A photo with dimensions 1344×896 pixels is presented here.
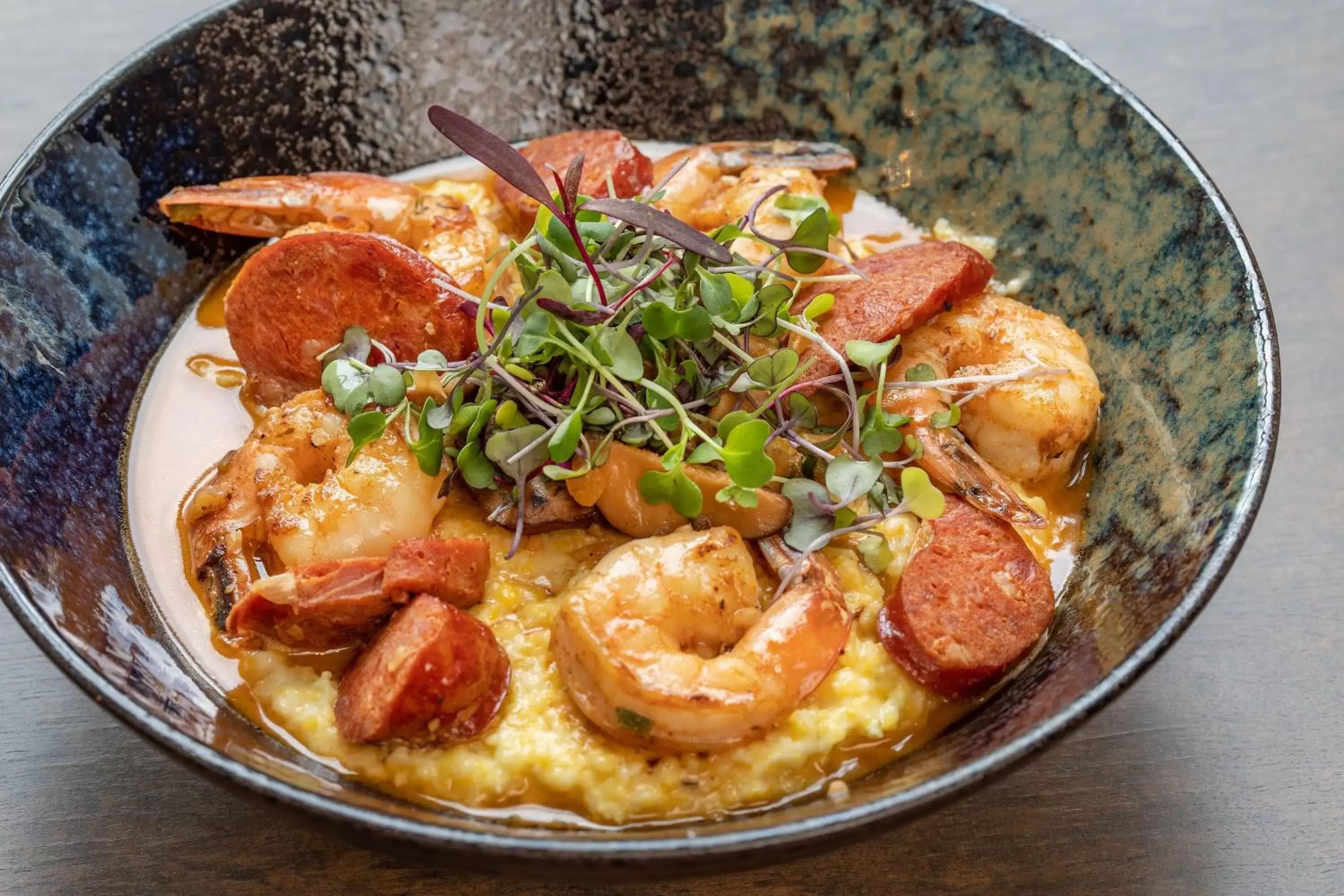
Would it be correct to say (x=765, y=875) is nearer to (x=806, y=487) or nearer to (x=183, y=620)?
(x=806, y=487)

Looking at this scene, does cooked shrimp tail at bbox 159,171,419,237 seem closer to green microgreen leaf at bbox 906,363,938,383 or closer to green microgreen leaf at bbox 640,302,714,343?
green microgreen leaf at bbox 640,302,714,343

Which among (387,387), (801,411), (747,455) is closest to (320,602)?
(387,387)

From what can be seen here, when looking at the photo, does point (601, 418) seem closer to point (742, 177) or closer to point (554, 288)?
point (554, 288)

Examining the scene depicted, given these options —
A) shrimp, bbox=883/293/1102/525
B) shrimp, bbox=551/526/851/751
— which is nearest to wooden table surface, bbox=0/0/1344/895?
shrimp, bbox=551/526/851/751

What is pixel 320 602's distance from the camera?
259 cm

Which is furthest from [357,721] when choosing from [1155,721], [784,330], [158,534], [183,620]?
[1155,721]

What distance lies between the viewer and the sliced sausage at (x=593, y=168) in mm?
3582

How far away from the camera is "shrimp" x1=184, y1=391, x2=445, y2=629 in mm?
2723

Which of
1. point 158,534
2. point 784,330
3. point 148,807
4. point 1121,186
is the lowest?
point 148,807

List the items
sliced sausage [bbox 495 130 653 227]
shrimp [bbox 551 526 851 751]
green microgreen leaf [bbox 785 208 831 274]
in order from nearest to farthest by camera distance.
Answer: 1. shrimp [bbox 551 526 851 751]
2. green microgreen leaf [bbox 785 208 831 274]
3. sliced sausage [bbox 495 130 653 227]

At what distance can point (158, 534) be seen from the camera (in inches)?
120

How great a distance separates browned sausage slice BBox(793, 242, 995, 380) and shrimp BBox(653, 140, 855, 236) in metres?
0.32

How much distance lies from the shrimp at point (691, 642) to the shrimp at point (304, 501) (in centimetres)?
50

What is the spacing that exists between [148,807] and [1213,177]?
13.7 ft
